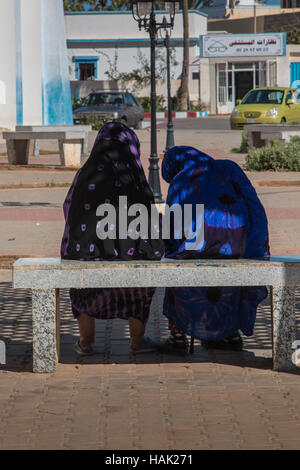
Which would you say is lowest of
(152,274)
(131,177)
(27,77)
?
(152,274)

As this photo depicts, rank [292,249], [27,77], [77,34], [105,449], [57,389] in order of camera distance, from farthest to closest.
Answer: [77,34]
[27,77]
[292,249]
[57,389]
[105,449]

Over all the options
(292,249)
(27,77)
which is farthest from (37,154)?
(292,249)

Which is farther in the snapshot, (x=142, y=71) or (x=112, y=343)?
(x=142, y=71)

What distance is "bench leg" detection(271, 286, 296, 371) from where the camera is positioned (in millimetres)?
5391

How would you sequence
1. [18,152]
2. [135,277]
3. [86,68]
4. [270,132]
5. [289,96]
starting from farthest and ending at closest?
[86,68] → [289,96] → [270,132] → [18,152] → [135,277]

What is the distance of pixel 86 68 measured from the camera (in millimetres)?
54062

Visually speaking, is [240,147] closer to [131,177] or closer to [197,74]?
[131,177]

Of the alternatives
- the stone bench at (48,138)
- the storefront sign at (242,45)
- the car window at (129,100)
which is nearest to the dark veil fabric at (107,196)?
the stone bench at (48,138)

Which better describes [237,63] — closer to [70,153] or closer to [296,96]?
[296,96]

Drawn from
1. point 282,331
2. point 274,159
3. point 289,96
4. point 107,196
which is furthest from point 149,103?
point 282,331

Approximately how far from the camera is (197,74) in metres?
55.1

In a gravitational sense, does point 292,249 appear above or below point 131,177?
below

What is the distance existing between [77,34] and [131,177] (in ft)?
159

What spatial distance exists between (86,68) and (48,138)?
36041mm
